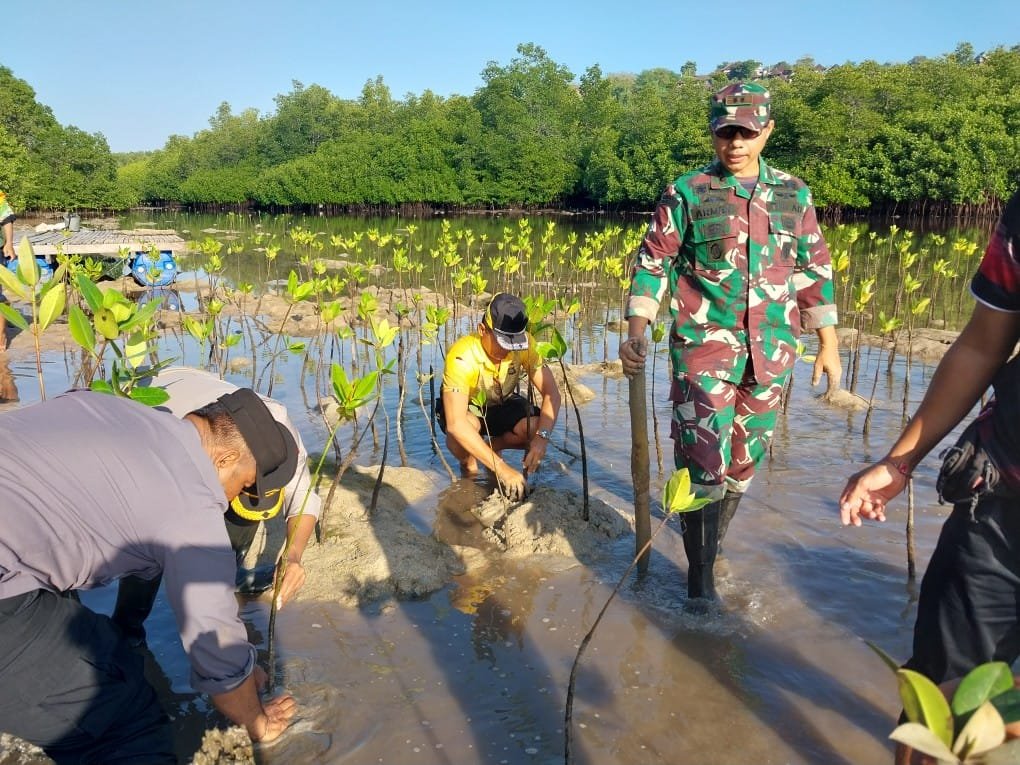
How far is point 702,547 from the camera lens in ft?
10.0

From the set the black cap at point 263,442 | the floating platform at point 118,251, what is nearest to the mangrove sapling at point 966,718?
the black cap at point 263,442

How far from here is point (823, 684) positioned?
8.84ft

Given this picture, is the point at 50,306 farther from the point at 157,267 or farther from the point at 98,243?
the point at 98,243

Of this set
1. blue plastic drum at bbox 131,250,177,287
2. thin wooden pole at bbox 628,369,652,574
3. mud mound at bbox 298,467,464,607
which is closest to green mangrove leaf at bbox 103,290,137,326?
mud mound at bbox 298,467,464,607

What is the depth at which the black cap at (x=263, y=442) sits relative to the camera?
89.3 inches

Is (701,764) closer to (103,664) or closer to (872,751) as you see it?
(872,751)

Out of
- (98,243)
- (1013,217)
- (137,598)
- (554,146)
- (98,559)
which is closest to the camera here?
(1013,217)

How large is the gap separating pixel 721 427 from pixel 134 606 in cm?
245

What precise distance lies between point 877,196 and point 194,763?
37.9m

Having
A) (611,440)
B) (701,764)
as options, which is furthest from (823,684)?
(611,440)

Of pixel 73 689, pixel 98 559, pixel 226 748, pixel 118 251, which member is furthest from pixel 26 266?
pixel 118 251

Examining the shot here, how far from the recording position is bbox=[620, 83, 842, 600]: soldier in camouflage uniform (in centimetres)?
296

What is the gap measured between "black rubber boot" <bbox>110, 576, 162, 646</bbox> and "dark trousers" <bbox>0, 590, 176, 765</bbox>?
74cm

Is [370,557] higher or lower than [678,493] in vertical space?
lower
